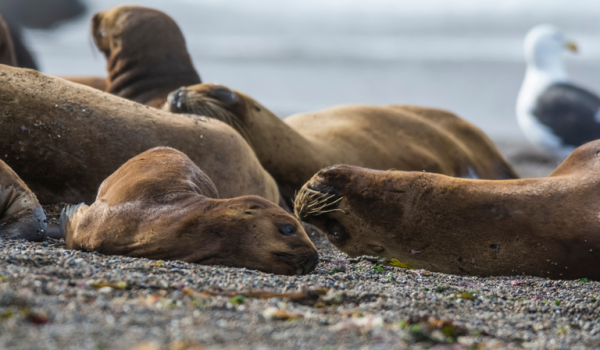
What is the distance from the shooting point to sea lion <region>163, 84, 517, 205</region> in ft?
16.9

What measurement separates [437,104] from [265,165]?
11.4 metres

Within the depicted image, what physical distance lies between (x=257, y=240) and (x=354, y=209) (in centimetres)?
82

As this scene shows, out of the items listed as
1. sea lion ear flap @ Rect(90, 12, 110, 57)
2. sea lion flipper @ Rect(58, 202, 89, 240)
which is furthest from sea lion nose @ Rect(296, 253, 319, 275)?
sea lion ear flap @ Rect(90, 12, 110, 57)

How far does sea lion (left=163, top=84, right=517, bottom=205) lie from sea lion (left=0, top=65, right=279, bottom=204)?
0.84 metres

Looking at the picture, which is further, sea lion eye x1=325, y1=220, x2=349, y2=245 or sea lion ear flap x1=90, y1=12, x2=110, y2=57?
sea lion ear flap x1=90, y1=12, x2=110, y2=57

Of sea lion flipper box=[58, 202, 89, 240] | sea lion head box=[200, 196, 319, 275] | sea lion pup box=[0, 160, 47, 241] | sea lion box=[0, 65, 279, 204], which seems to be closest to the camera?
sea lion head box=[200, 196, 319, 275]

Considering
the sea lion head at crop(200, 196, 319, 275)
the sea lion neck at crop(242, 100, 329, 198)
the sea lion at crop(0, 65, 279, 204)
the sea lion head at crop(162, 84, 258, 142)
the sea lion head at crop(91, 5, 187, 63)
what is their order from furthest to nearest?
the sea lion head at crop(91, 5, 187, 63) → the sea lion neck at crop(242, 100, 329, 198) → the sea lion head at crop(162, 84, 258, 142) → the sea lion at crop(0, 65, 279, 204) → the sea lion head at crop(200, 196, 319, 275)

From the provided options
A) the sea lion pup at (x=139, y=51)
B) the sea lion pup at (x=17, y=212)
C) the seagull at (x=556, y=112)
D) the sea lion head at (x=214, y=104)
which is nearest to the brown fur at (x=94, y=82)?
the sea lion pup at (x=139, y=51)

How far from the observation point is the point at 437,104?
16.0m

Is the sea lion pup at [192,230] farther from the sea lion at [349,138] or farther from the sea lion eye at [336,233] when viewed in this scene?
the sea lion at [349,138]

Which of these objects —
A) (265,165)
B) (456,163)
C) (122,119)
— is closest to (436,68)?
(456,163)

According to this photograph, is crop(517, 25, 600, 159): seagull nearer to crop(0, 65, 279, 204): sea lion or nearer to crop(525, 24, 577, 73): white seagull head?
crop(525, 24, 577, 73): white seagull head

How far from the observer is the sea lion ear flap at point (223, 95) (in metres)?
5.09

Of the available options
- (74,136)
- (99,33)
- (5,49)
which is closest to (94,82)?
(99,33)
